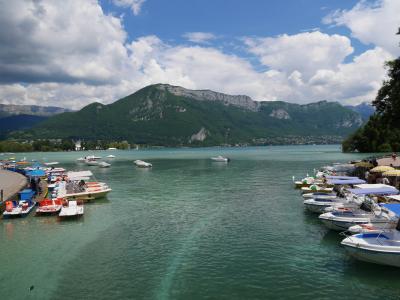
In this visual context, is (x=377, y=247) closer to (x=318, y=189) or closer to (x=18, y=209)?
(x=318, y=189)

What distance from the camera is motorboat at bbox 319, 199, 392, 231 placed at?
32.8m

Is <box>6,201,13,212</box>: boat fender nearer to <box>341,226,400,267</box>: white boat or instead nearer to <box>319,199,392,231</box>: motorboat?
<box>319,199,392,231</box>: motorboat

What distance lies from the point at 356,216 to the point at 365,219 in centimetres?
116

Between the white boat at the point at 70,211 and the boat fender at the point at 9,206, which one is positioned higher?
the boat fender at the point at 9,206

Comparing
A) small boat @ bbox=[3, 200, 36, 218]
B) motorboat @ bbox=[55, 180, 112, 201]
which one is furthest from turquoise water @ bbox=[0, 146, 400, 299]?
motorboat @ bbox=[55, 180, 112, 201]

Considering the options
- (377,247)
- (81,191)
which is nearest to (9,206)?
(81,191)

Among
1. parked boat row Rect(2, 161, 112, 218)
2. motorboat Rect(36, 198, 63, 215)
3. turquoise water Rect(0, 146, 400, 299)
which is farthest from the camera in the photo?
motorboat Rect(36, 198, 63, 215)

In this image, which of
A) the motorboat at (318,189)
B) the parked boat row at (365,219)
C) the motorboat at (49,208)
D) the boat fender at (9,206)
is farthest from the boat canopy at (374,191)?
the boat fender at (9,206)

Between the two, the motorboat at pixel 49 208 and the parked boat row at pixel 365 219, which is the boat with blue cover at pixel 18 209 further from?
the parked boat row at pixel 365 219

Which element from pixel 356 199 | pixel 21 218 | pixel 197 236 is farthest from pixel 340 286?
pixel 21 218

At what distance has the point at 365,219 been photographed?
109ft

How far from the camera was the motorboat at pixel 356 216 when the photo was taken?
108ft

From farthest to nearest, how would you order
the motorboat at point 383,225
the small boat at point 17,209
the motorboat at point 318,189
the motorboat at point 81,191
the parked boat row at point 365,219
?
1. the motorboat at point 81,191
2. the motorboat at point 318,189
3. the small boat at point 17,209
4. the motorboat at point 383,225
5. the parked boat row at point 365,219

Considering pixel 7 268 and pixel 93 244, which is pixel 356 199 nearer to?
pixel 93 244
